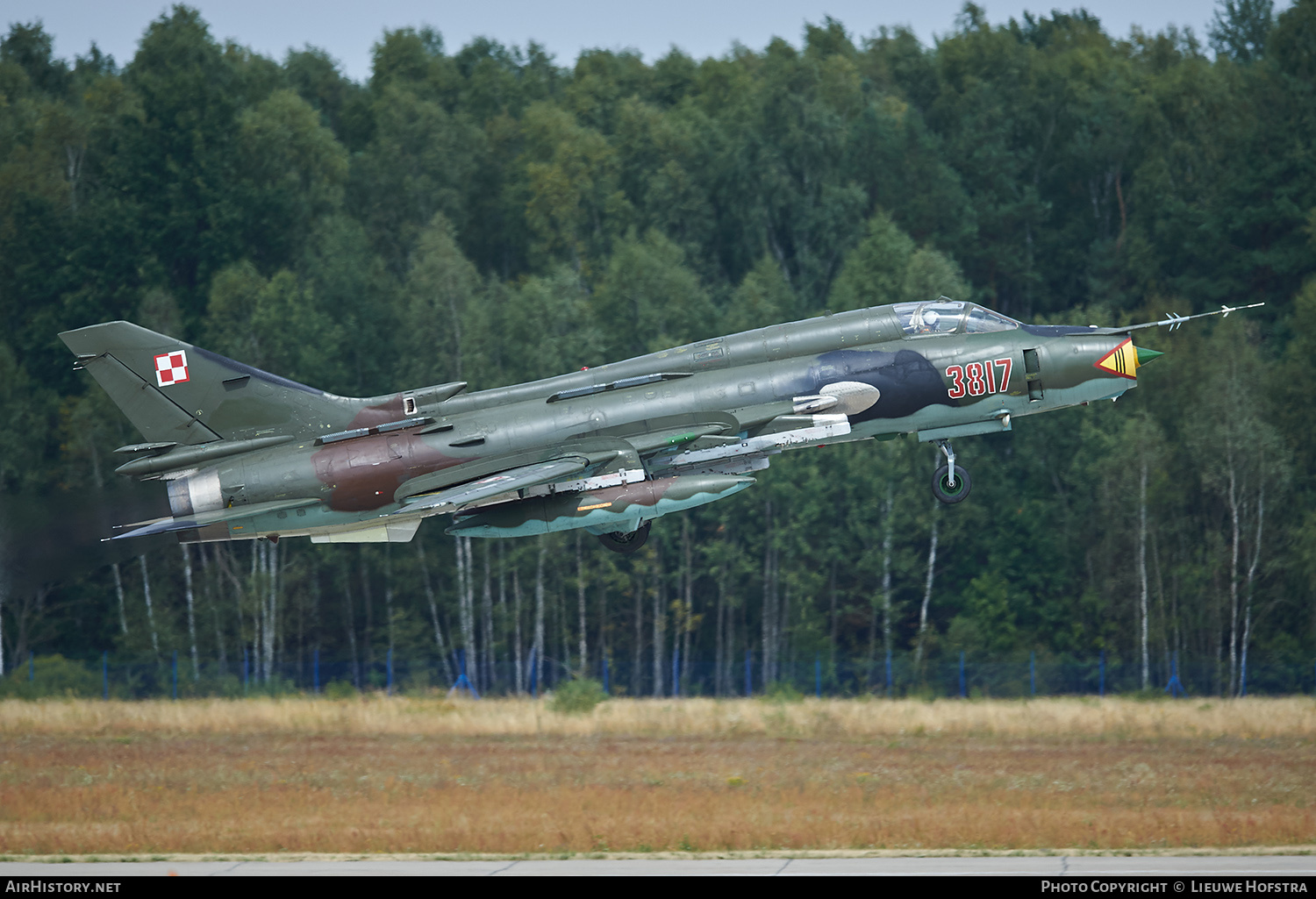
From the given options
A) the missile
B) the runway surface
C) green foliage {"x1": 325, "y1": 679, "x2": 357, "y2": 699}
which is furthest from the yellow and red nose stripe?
green foliage {"x1": 325, "y1": 679, "x2": 357, "y2": 699}

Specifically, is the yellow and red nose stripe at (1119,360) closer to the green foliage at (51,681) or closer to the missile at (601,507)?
the missile at (601,507)

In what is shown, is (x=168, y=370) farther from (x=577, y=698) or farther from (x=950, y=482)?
(x=577, y=698)

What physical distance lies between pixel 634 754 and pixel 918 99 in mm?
55476

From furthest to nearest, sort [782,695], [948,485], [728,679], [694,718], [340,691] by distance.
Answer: [728,679] → [340,691] → [782,695] → [694,718] → [948,485]

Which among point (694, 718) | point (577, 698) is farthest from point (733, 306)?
point (694, 718)

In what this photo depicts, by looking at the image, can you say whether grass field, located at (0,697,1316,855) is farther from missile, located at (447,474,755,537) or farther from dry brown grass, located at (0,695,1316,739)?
missile, located at (447,474,755,537)

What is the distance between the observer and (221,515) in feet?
78.9

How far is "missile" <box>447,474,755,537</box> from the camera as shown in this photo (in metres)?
22.6

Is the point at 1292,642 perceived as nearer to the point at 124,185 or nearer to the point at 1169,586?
the point at 1169,586

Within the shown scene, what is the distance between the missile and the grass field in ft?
15.2

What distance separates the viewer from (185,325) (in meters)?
64.6

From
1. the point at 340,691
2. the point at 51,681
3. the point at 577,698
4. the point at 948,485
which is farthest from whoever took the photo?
the point at 51,681

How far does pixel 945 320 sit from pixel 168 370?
40.8 ft
